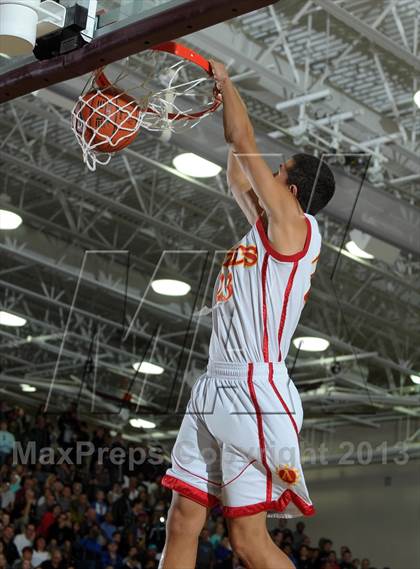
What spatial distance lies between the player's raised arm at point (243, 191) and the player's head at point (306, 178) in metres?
0.19

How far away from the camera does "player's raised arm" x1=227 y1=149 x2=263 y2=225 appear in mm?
4129

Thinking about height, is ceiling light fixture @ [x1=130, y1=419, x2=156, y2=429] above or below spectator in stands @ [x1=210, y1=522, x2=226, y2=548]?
above

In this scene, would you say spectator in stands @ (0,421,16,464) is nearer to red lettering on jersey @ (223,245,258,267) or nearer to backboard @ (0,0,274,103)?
backboard @ (0,0,274,103)

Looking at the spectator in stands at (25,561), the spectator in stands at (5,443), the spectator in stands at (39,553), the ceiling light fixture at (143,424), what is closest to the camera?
the spectator in stands at (25,561)

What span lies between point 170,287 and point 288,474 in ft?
43.3

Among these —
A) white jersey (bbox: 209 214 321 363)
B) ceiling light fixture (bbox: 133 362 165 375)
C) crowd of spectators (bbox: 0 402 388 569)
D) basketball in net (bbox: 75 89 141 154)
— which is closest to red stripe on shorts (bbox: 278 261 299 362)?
white jersey (bbox: 209 214 321 363)

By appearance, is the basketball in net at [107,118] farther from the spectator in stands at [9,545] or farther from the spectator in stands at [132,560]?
the spectator in stands at [132,560]

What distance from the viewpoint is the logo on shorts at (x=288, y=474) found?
3.74 metres

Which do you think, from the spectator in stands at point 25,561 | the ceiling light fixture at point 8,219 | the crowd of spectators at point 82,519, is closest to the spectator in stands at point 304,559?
the crowd of spectators at point 82,519

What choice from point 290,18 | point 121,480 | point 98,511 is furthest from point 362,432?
point 290,18

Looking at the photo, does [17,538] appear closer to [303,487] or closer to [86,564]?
[86,564]

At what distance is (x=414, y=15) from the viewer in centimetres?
1002

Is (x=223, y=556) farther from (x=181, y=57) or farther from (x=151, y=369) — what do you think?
(x=181, y=57)

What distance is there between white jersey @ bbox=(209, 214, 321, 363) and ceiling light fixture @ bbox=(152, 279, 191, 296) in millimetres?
11794
